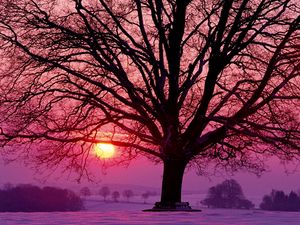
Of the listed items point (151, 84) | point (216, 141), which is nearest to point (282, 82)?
point (216, 141)

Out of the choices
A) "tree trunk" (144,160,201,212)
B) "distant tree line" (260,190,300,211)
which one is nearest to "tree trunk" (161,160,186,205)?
"tree trunk" (144,160,201,212)

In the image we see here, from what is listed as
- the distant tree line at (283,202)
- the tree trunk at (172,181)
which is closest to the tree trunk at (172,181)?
the tree trunk at (172,181)

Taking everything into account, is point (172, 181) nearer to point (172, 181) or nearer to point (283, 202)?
point (172, 181)

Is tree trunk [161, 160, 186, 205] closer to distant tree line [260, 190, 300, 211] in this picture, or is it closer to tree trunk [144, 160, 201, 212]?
tree trunk [144, 160, 201, 212]

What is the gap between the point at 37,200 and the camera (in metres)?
→ 45.2

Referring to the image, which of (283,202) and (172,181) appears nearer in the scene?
(172,181)

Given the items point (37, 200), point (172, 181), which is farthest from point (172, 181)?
point (37, 200)

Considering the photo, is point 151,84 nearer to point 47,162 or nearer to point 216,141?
point 216,141

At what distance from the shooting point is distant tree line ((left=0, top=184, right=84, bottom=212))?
45719 millimetres

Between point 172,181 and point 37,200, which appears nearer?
point 172,181

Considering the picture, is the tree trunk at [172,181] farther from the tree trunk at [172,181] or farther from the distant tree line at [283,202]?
the distant tree line at [283,202]

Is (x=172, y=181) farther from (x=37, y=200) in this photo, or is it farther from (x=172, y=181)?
(x=37, y=200)

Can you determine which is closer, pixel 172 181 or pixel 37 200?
pixel 172 181

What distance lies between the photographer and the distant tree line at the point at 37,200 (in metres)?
45.7
